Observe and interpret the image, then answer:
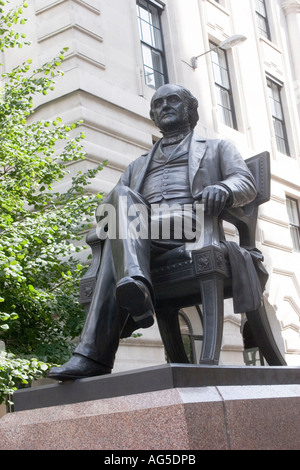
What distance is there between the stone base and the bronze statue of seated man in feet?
1.19

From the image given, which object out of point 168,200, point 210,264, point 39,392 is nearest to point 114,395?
point 39,392

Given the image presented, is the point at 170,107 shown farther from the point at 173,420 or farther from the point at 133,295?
the point at 173,420

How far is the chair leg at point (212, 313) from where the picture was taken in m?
4.45

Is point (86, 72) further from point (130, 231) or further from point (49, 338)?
point (130, 231)

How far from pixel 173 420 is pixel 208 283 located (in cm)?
126

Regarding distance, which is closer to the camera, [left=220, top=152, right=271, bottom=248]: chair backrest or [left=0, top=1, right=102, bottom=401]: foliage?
[left=220, top=152, right=271, bottom=248]: chair backrest

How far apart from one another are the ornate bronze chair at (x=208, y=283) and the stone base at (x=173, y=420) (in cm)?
47

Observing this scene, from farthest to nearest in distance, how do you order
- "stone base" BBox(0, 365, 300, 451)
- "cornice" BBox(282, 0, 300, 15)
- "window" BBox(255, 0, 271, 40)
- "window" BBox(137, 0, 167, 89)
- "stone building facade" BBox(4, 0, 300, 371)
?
"cornice" BBox(282, 0, 300, 15) → "window" BBox(255, 0, 271, 40) → "window" BBox(137, 0, 167, 89) → "stone building facade" BBox(4, 0, 300, 371) → "stone base" BBox(0, 365, 300, 451)

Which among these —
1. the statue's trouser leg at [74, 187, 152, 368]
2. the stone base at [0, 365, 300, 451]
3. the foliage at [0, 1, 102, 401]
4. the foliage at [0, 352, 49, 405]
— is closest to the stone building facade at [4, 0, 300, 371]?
the foliage at [0, 1, 102, 401]

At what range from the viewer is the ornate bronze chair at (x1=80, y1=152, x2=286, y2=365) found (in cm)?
455

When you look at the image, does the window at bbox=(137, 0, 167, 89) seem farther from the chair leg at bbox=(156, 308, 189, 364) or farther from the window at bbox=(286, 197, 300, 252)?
the chair leg at bbox=(156, 308, 189, 364)

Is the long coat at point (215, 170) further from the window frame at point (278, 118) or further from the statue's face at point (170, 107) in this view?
the window frame at point (278, 118)

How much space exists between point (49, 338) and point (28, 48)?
7.16 m

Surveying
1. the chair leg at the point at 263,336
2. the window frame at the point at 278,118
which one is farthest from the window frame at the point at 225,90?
the chair leg at the point at 263,336
